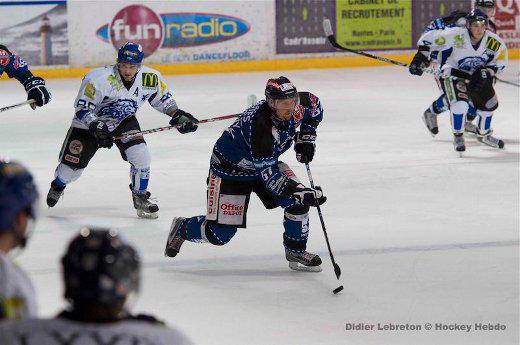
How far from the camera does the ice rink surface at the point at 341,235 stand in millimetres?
4469

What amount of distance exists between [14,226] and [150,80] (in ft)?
15.2

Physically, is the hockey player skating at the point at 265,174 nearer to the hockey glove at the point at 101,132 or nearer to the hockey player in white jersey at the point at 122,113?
the hockey glove at the point at 101,132

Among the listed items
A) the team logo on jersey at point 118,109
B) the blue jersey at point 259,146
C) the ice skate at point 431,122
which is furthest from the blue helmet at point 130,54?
the ice skate at point 431,122

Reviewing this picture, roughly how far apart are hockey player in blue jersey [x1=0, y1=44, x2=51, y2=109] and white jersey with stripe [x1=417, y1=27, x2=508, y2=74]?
10.2 ft

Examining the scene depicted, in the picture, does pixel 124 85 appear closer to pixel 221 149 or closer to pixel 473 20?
pixel 221 149

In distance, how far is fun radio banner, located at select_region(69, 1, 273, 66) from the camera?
12.8m

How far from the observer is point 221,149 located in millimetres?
5043

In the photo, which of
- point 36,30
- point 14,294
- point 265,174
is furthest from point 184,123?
point 36,30

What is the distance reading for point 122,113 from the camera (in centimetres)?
641

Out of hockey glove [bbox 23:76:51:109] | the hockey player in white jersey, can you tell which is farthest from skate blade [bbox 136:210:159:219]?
hockey glove [bbox 23:76:51:109]

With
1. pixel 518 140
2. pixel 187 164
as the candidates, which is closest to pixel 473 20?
pixel 518 140

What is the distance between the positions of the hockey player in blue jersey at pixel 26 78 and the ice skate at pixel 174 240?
1.87 m

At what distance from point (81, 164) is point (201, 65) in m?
6.82

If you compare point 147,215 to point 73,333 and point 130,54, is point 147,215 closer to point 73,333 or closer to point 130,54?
point 130,54
